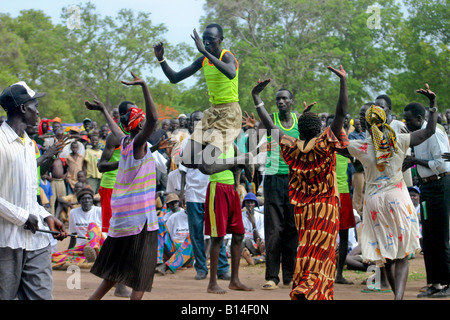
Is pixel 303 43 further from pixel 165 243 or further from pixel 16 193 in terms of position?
pixel 16 193

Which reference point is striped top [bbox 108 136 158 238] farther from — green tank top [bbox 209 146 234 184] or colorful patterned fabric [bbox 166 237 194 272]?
colorful patterned fabric [bbox 166 237 194 272]

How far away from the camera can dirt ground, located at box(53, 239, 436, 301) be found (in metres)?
7.30

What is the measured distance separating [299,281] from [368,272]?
10.7 ft

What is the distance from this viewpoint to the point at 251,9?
115 feet

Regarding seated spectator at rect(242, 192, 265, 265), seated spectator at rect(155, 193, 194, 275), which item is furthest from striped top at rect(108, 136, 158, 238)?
seated spectator at rect(242, 192, 265, 265)

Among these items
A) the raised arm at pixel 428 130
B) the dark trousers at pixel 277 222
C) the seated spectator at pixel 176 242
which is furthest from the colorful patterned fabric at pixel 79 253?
the raised arm at pixel 428 130

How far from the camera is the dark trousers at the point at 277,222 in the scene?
8.05 metres

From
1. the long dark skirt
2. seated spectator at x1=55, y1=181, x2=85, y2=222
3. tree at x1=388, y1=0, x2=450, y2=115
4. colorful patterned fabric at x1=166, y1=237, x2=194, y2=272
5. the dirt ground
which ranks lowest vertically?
the dirt ground

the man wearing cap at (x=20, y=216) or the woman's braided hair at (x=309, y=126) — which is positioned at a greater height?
the woman's braided hair at (x=309, y=126)

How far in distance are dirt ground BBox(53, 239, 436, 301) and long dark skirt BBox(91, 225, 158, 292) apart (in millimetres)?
1463

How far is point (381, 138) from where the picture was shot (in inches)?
254

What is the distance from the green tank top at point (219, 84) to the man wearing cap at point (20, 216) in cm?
296

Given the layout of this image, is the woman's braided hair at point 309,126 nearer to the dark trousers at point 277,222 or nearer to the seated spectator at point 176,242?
the dark trousers at point 277,222

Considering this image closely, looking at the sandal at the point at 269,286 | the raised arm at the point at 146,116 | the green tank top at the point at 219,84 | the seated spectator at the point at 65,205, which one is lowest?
the sandal at the point at 269,286
